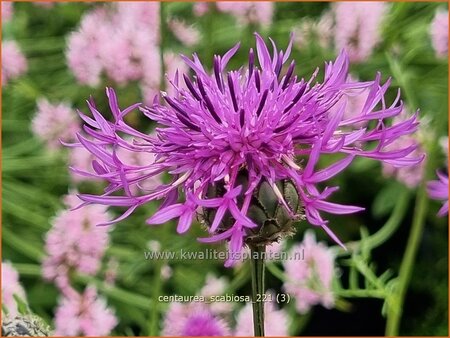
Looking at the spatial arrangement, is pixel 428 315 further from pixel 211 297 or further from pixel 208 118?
pixel 208 118

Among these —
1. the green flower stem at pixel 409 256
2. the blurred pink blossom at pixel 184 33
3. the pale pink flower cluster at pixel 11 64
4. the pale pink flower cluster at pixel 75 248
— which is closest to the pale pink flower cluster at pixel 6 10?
the pale pink flower cluster at pixel 11 64

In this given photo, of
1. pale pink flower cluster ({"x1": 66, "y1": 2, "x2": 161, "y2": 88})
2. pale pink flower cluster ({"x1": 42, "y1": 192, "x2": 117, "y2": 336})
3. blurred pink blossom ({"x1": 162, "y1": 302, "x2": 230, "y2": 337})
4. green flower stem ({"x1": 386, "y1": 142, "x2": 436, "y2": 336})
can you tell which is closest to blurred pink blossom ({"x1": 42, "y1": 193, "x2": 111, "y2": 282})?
pale pink flower cluster ({"x1": 42, "y1": 192, "x2": 117, "y2": 336})

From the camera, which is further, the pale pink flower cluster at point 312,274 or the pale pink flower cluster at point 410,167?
the pale pink flower cluster at point 410,167

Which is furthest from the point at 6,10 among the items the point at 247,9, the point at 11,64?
the point at 247,9

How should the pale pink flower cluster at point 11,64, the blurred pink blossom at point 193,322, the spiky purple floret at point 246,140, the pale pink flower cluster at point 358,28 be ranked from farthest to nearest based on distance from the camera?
the pale pink flower cluster at point 11,64 < the pale pink flower cluster at point 358,28 < the blurred pink blossom at point 193,322 < the spiky purple floret at point 246,140

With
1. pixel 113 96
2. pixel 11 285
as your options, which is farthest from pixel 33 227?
pixel 113 96

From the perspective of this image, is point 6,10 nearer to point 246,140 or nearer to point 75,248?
point 75,248

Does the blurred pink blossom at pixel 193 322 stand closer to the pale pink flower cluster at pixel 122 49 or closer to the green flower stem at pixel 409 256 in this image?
the green flower stem at pixel 409 256
